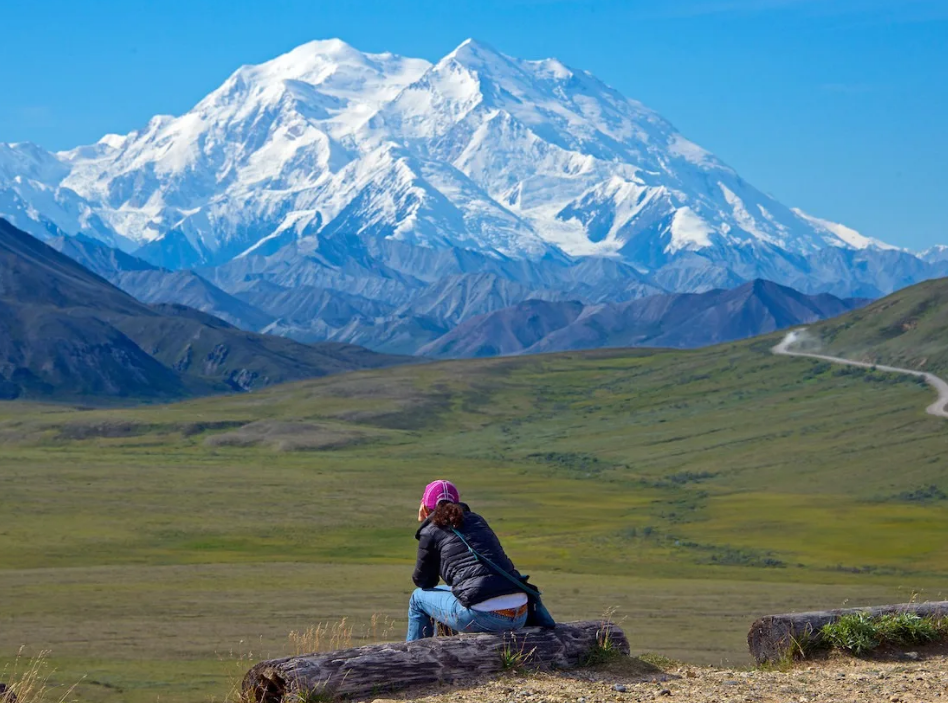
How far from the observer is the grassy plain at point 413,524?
176 feet

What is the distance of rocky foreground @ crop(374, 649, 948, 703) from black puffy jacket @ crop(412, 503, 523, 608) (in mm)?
1099

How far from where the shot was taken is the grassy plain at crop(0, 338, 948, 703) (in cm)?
5375

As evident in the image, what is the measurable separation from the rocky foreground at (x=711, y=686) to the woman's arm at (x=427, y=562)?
1.74 meters

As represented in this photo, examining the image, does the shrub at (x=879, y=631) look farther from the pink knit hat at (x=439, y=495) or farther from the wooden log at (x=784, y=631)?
the pink knit hat at (x=439, y=495)

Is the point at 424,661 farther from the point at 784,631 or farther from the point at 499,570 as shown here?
the point at 784,631

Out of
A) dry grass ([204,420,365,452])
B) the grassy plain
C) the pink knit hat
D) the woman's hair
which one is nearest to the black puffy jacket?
the woman's hair

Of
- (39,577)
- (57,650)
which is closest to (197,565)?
(39,577)

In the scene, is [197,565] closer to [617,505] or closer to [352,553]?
[352,553]

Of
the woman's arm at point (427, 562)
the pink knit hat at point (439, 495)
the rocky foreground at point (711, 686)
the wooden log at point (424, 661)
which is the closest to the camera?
the wooden log at point (424, 661)

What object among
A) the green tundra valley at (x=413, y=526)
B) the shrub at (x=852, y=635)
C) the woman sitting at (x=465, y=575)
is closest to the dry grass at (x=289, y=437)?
the green tundra valley at (x=413, y=526)

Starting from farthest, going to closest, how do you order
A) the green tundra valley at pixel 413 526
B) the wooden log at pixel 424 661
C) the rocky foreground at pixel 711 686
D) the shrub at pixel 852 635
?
the green tundra valley at pixel 413 526
the shrub at pixel 852 635
the rocky foreground at pixel 711 686
the wooden log at pixel 424 661

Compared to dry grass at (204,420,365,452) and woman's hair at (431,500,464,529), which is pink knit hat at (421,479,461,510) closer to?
woman's hair at (431,500,464,529)

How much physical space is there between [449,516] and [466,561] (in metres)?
0.61

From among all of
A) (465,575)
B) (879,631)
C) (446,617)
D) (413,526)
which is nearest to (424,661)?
(446,617)
